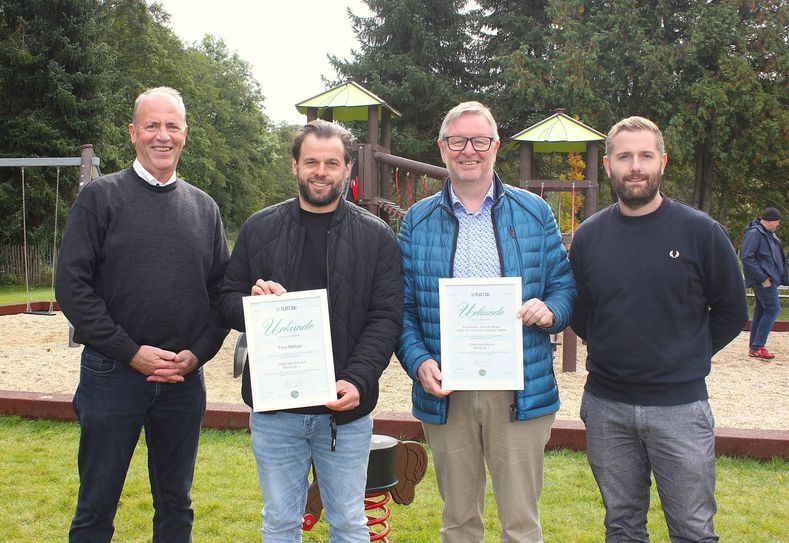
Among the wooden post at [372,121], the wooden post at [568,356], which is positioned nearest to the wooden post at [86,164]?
the wooden post at [372,121]

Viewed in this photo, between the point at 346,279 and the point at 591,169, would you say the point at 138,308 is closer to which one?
the point at 346,279

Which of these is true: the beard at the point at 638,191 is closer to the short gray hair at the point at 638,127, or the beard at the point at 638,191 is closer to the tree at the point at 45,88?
the short gray hair at the point at 638,127

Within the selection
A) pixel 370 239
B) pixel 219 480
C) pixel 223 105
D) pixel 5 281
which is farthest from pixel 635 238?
pixel 223 105

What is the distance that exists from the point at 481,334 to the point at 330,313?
61cm

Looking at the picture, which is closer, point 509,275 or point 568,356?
point 509,275

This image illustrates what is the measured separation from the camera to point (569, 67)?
2223 cm

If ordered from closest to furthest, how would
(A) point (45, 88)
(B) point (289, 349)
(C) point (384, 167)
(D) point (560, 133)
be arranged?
1. (B) point (289, 349)
2. (D) point (560, 133)
3. (C) point (384, 167)
4. (A) point (45, 88)

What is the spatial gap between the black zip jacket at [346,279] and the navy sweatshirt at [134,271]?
277mm

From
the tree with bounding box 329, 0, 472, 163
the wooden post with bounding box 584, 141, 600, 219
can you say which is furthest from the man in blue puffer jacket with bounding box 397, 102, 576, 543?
the tree with bounding box 329, 0, 472, 163

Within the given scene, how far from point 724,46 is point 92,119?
70.2ft

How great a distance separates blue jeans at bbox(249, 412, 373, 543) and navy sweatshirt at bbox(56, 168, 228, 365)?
0.56m

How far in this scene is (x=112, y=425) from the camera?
3018 mm

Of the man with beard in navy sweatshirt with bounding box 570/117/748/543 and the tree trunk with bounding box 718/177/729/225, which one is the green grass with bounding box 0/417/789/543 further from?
the tree trunk with bounding box 718/177/729/225

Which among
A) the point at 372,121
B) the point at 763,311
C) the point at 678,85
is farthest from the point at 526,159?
the point at 678,85
